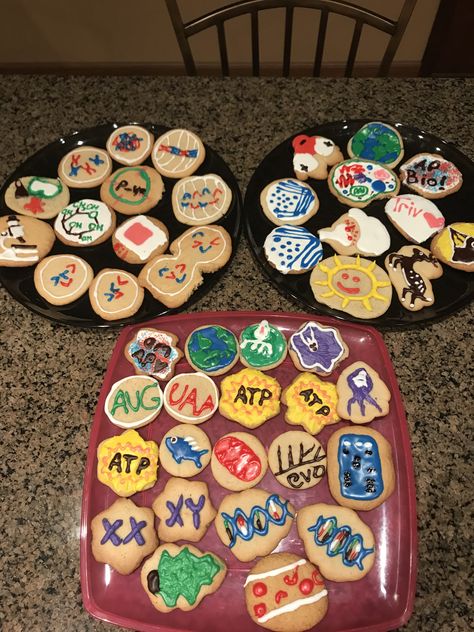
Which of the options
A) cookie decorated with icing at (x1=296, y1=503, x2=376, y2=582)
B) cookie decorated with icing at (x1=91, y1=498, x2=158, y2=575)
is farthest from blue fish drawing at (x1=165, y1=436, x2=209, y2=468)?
cookie decorated with icing at (x1=296, y1=503, x2=376, y2=582)

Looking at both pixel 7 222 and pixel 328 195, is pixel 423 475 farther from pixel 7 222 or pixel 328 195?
pixel 7 222

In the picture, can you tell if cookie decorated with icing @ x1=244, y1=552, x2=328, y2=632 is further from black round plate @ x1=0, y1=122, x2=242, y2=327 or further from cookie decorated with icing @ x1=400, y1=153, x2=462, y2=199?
cookie decorated with icing @ x1=400, y1=153, x2=462, y2=199

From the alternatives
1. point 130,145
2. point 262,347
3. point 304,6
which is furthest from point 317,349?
point 304,6

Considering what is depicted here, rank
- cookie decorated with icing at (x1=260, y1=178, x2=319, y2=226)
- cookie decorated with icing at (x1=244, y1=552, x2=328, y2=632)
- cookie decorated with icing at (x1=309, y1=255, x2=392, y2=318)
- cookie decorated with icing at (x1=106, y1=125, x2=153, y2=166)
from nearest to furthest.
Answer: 1. cookie decorated with icing at (x1=244, y1=552, x2=328, y2=632)
2. cookie decorated with icing at (x1=309, y1=255, x2=392, y2=318)
3. cookie decorated with icing at (x1=260, y1=178, x2=319, y2=226)
4. cookie decorated with icing at (x1=106, y1=125, x2=153, y2=166)

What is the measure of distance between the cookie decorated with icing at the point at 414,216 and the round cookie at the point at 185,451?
2.29ft

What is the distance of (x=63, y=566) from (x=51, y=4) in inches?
91.6

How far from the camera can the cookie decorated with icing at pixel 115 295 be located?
4.00 ft

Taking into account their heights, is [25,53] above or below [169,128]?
below

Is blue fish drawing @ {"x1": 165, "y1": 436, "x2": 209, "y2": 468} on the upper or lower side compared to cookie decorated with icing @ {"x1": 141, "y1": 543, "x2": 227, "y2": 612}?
upper

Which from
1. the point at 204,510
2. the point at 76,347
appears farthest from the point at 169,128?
the point at 204,510

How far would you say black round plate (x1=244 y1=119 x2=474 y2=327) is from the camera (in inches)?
47.3

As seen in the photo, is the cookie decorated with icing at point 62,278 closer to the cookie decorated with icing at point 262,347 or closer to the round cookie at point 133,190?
the round cookie at point 133,190

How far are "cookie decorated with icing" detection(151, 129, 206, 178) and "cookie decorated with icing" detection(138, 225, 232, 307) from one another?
20 centimetres

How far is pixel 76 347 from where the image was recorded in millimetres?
1235
